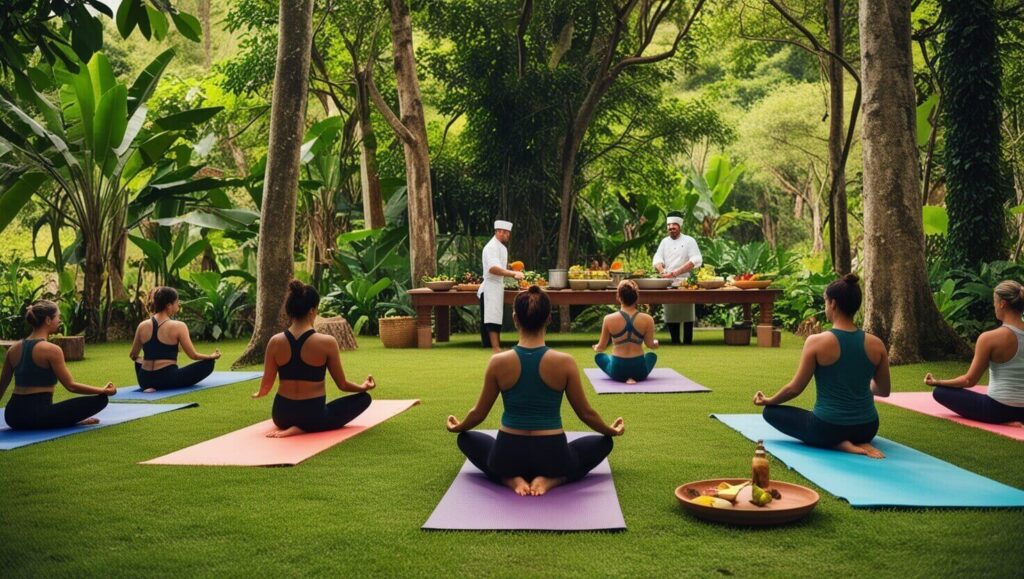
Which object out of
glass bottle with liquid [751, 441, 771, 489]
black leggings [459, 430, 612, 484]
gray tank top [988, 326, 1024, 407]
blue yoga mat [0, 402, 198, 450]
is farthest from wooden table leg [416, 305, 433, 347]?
glass bottle with liquid [751, 441, 771, 489]

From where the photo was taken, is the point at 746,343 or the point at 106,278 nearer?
the point at 746,343

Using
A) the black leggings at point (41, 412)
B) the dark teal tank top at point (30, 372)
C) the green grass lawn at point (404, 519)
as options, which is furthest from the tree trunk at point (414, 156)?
the dark teal tank top at point (30, 372)

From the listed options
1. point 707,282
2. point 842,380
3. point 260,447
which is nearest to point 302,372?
point 260,447

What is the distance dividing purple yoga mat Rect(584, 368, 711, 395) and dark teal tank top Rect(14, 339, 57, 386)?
399cm

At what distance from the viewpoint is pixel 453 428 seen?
4113 mm

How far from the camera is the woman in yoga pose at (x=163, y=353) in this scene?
7.79m

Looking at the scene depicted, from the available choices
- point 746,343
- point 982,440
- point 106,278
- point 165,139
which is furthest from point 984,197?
point 106,278

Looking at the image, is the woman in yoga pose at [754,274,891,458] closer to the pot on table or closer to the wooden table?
the wooden table

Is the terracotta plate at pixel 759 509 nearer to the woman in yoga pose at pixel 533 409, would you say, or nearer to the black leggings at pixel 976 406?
the woman in yoga pose at pixel 533 409

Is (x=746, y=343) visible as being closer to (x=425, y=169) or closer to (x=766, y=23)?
(x=425, y=169)

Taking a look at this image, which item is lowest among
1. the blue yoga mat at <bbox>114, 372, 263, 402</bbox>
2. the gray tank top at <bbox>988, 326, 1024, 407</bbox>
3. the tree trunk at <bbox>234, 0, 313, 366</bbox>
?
the blue yoga mat at <bbox>114, 372, 263, 402</bbox>

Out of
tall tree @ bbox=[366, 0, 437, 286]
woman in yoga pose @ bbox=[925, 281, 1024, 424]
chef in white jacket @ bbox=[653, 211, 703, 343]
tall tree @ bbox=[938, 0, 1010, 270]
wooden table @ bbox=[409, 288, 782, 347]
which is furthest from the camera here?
tall tree @ bbox=[366, 0, 437, 286]

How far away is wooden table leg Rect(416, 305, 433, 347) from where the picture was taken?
40.9 feet

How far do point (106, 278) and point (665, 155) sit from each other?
10580 millimetres
